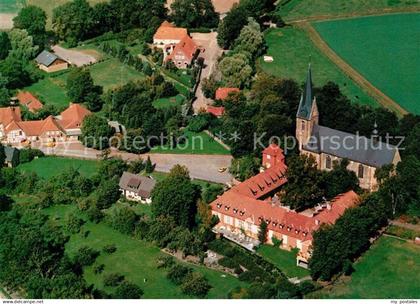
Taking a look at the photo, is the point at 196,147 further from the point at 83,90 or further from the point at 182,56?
the point at 182,56

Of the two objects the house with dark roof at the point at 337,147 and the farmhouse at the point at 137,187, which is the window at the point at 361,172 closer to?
the house with dark roof at the point at 337,147

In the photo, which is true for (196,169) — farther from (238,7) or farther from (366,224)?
(238,7)

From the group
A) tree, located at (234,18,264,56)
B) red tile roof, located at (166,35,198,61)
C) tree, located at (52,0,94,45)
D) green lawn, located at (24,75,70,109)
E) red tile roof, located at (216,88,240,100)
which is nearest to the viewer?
red tile roof, located at (216,88,240,100)

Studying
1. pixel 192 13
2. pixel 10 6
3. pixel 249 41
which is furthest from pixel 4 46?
pixel 249 41

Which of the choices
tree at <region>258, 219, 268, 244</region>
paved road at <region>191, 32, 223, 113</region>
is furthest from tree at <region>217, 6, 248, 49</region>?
tree at <region>258, 219, 268, 244</region>

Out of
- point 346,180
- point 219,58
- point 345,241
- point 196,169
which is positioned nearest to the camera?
point 345,241

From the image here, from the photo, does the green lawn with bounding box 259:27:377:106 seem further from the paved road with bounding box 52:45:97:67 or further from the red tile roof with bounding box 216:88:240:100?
the paved road with bounding box 52:45:97:67

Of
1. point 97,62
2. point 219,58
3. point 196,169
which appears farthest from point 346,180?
point 97,62
